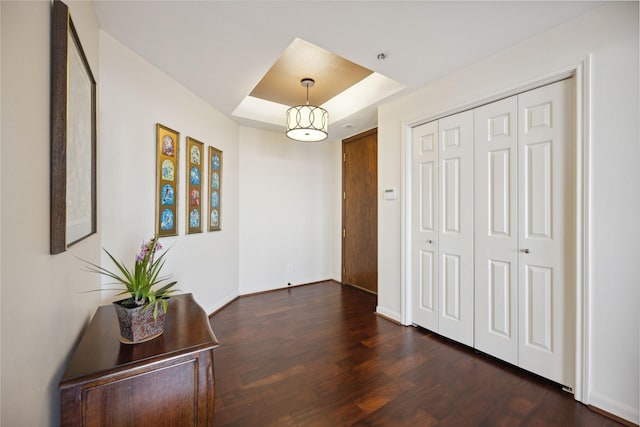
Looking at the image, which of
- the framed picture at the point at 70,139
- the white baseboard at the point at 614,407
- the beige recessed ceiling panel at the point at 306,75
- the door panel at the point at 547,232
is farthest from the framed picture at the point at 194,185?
the white baseboard at the point at 614,407

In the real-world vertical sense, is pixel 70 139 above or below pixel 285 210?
above

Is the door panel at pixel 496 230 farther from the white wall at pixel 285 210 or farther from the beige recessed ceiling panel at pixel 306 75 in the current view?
the white wall at pixel 285 210

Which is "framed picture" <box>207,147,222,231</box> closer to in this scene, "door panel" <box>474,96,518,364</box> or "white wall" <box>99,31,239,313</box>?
"white wall" <box>99,31,239,313</box>

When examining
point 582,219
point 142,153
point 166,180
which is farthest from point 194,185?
point 582,219

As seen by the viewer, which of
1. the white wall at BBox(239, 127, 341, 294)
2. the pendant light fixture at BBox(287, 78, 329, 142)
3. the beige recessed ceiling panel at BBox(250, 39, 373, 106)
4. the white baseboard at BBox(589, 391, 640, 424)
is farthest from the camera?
the white wall at BBox(239, 127, 341, 294)

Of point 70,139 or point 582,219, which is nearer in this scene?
point 70,139

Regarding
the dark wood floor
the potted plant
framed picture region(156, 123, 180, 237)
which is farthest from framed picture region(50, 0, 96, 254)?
the dark wood floor

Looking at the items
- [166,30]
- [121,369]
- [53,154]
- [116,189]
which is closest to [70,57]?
[53,154]

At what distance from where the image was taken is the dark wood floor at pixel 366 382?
1580 mm

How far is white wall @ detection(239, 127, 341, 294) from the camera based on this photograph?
12.8 feet

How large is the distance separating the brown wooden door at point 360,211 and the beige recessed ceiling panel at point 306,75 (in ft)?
3.13

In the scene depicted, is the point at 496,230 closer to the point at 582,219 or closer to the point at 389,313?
the point at 582,219

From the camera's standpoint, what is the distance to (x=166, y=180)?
240 centimetres

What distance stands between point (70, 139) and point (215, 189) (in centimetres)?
213
